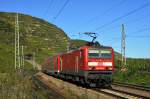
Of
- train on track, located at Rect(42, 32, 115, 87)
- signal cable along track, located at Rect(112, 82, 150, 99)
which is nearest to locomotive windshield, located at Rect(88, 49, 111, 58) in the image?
train on track, located at Rect(42, 32, 115, 87)

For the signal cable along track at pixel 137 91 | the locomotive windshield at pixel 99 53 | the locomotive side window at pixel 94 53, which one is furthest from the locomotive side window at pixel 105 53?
the signal cable along track at pixel 137 91

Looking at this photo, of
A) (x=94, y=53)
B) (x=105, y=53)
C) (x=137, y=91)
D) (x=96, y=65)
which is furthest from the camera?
(x=105, y=53)

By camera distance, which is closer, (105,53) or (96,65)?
(96,65)

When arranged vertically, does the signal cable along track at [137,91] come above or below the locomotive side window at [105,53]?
below

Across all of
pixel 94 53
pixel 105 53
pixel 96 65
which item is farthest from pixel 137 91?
pixel 94 53

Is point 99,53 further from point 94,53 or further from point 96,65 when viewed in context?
Answer: point 96,65

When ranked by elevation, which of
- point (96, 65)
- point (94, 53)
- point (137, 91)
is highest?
point (94, 53)

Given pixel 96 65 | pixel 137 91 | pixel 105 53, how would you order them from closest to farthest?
pixel 137 91, pixel 96 65, pixel 105 53

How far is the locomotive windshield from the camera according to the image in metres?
29.8

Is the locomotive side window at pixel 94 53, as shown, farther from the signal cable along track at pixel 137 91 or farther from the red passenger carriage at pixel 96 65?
the signal cable along track at pixel 137 91

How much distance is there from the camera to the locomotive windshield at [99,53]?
29842 millimetres

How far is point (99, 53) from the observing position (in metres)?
30.1

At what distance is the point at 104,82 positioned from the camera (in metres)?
30.0

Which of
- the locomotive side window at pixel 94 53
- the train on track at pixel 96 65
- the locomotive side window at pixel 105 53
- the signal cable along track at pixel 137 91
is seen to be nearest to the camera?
the signal cable along track at pixel 137 91
